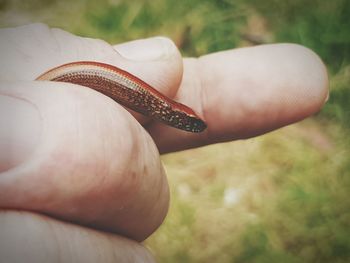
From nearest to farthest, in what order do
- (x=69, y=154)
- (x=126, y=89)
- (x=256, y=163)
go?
(x=69, y=154)
(x=126, y=89)
(x=256, y=163)

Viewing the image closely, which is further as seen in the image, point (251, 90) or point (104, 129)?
point (251, 90)

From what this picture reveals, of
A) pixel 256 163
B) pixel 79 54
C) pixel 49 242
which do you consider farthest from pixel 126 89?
pixel 256 163

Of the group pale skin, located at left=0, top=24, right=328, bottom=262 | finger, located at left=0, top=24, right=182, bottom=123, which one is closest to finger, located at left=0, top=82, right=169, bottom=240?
pale skin, located at left=0, top=24, right=328, bottom=262

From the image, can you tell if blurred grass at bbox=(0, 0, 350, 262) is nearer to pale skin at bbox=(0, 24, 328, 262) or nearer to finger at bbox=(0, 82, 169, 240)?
pale skin at bbox=(0, 24, 328, 262)

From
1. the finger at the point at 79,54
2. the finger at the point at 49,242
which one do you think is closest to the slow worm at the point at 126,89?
the finger at the point at 79,54

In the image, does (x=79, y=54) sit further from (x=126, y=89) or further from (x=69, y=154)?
(x=69, y=154)

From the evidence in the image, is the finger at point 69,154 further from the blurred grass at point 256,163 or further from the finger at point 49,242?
the blurred grass at point 256,163

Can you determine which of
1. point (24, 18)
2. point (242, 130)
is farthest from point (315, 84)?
point (24, 18)
